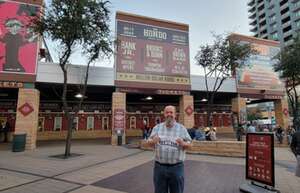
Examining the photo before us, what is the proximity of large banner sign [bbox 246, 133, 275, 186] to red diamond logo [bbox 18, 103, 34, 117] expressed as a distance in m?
12.8

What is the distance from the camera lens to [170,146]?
11.7ft

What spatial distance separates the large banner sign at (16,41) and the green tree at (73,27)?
96.6 inches

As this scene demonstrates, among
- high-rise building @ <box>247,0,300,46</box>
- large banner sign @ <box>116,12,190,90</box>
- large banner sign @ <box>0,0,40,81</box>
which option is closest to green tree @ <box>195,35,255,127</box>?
large banner sign @ <box>116,12,190,90</box>

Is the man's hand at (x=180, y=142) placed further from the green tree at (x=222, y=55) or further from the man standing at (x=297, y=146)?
the green tree at (x=222, y=55)

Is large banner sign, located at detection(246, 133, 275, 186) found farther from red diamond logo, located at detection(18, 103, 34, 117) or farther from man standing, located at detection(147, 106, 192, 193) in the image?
red diamond logo, located at detection(18, 103, 34, 117)

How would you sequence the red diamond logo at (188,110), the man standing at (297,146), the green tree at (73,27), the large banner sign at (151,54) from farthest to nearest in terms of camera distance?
the red diamond logo at (188,110) → the large banner sign at (151,54) → the green tree at (73,27) → the man standing at (297,146)

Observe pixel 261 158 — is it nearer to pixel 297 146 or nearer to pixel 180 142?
pixel 297 146

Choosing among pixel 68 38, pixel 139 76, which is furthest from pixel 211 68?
pixel 68 38

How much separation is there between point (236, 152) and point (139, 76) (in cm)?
873

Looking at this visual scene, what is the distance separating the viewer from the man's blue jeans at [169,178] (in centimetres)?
355

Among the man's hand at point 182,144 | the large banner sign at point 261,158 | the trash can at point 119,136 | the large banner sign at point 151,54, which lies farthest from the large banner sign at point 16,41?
the man's hand at point 182,144

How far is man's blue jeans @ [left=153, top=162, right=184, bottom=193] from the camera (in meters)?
3.55

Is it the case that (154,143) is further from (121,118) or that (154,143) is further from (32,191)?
(121,118)

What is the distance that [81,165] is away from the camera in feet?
30.7
